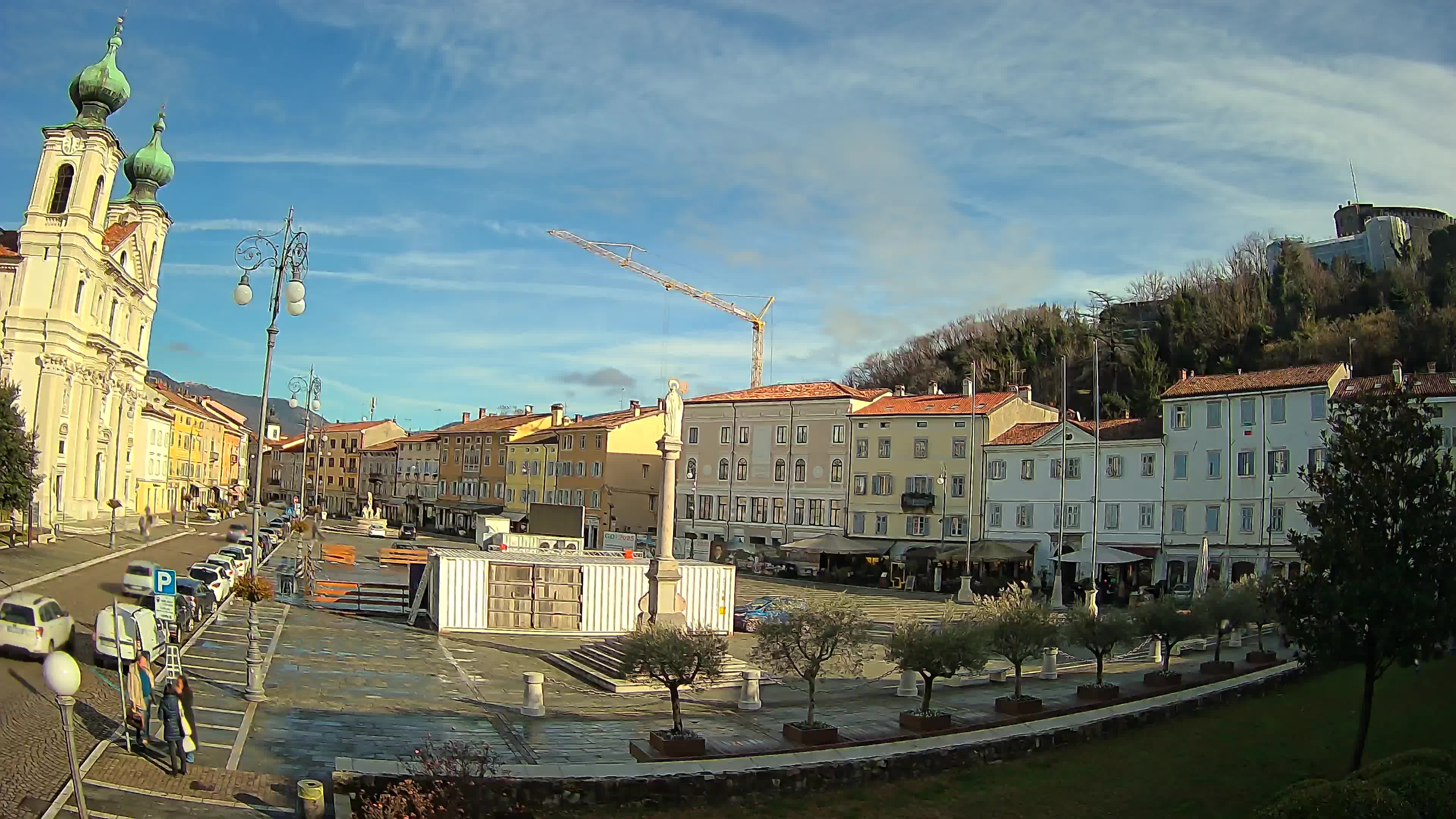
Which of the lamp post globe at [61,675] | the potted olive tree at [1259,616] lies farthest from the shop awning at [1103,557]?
the lamp post globe at [61,675]

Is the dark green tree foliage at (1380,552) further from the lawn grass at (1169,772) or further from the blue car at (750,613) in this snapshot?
the blue car at (750,613)

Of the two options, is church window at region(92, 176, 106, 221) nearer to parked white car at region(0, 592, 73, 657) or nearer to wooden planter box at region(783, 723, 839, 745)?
parked white car at region(0, 592, 73, 657)

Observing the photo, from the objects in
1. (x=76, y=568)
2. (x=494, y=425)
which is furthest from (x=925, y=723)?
(x=494, y=425)

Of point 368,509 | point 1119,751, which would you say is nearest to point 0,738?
point 1119,751

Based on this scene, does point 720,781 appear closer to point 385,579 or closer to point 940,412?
point 385,579

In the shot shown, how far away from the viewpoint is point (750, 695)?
72.5 ft

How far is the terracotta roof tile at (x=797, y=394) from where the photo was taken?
69.6m

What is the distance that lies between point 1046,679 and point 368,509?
8451cm

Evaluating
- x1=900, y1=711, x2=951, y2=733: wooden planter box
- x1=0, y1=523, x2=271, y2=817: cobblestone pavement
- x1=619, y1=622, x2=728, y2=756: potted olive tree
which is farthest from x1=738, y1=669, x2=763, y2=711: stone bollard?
x1=0, y1=523, x2=271, y2=817: cobblestone pavement

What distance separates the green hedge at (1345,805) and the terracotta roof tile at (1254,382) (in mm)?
44210

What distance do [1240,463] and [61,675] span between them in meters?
51.4

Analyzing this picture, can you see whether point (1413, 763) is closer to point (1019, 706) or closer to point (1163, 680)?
point (1019, 706)

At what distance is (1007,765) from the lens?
17406mm

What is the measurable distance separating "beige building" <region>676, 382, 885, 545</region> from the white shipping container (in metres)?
33.5
